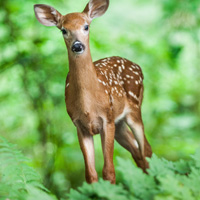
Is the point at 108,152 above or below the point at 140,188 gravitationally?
below

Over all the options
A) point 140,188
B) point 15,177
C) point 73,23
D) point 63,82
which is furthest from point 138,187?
point 63,82

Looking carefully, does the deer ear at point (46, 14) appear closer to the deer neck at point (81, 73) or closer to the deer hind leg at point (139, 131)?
the deer neck at point (81, 73)

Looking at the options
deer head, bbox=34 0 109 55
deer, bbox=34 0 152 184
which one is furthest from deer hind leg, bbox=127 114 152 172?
deer head, bbox=34 0 109 55

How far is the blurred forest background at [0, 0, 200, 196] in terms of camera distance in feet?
10.5

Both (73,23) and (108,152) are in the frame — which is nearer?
(73,23)

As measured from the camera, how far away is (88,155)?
4.71ft

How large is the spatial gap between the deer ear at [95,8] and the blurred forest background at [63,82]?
155 centimetres

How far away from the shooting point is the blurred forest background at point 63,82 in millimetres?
3189

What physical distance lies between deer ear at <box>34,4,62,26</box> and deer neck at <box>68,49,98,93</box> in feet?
0.58

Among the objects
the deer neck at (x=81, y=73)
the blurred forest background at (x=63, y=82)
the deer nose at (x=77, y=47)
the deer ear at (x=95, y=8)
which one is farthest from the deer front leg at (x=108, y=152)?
the blurred forest background at (x=63, y=82)

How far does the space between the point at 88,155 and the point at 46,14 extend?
22.7 inches

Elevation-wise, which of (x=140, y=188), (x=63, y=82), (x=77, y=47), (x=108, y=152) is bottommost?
(x=63, y=82)

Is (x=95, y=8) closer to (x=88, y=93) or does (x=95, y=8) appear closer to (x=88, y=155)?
(x=88, y=93)

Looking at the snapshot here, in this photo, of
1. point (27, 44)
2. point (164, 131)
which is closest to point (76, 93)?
point (27, 44)
